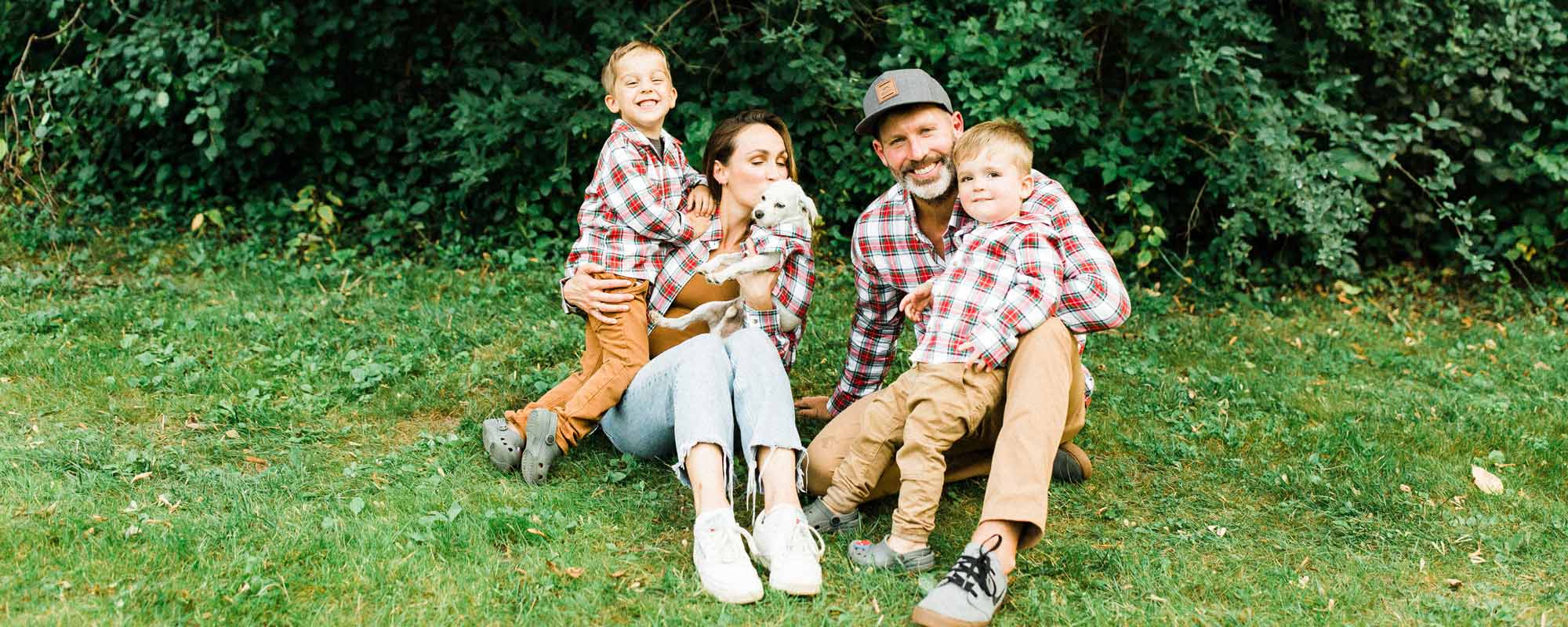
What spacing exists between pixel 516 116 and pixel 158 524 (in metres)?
3.49

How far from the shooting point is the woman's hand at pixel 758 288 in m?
3.52

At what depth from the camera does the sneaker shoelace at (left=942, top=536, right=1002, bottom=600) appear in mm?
2699

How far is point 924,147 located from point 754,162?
0.50 m

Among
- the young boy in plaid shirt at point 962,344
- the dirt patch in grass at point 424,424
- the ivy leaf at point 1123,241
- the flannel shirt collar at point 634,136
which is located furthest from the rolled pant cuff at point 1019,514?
the ivy leaf at point 1123,241

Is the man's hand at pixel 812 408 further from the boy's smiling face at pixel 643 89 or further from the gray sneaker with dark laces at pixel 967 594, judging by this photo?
the gray sneaker with dark laces at pixel 967 594

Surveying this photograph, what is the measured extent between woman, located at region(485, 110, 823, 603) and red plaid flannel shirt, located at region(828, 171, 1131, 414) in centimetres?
20

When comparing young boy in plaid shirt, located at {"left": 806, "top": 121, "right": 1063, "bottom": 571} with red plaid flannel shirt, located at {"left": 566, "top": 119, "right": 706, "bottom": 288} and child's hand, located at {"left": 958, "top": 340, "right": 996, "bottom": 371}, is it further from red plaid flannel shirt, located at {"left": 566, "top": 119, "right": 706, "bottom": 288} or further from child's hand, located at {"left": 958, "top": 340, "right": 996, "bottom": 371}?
red plaid flannel shirt, located at {"left": 566, "top": 119, "right": 706, "bottom": 288}

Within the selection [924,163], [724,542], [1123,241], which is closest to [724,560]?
[724,542]

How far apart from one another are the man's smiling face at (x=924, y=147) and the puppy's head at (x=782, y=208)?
0.30 metres

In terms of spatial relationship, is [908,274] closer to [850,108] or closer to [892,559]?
[892,559]

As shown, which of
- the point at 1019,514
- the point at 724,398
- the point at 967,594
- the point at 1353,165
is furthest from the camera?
the point at 1353,165

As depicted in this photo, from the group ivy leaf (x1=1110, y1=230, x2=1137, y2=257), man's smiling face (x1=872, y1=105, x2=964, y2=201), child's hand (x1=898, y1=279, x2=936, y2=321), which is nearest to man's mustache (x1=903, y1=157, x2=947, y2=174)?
man's smiling face (x1=872, y1=105, x2=964, y2=201)

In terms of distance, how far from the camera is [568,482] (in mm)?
3479

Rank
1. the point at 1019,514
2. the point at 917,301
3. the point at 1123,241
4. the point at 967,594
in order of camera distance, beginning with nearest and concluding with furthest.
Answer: the point at 967,594, the point at 1019,514, the point at 917,301, the point at 1123,241
